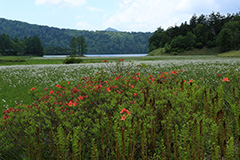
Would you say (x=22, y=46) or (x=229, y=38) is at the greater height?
(x=229, y=38)

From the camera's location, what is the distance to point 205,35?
311ft

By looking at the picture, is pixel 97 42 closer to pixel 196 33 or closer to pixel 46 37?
pixel 46 37

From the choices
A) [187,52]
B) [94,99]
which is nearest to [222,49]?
[187,52]

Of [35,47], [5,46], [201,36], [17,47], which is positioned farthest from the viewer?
[35,47]

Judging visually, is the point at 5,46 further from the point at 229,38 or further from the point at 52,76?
the point at 229,38

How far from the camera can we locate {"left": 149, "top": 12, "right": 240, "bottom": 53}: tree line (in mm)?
83375

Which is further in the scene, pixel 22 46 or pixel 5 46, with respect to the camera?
pixel 5 46

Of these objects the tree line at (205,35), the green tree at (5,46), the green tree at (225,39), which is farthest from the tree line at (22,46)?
the green tree at (225,39)

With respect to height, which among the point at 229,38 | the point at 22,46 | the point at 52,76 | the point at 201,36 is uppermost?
the point at 201,36

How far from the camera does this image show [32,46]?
114312 mm

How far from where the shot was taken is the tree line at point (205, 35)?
83.4 m

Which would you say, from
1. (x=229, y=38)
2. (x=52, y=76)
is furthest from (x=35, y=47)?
(x=52, y=76)

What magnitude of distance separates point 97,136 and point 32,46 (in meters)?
124

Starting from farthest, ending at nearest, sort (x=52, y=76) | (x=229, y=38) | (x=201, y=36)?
(x=201, y=36) → (x=229, y=38) → (x=52, y=76)
